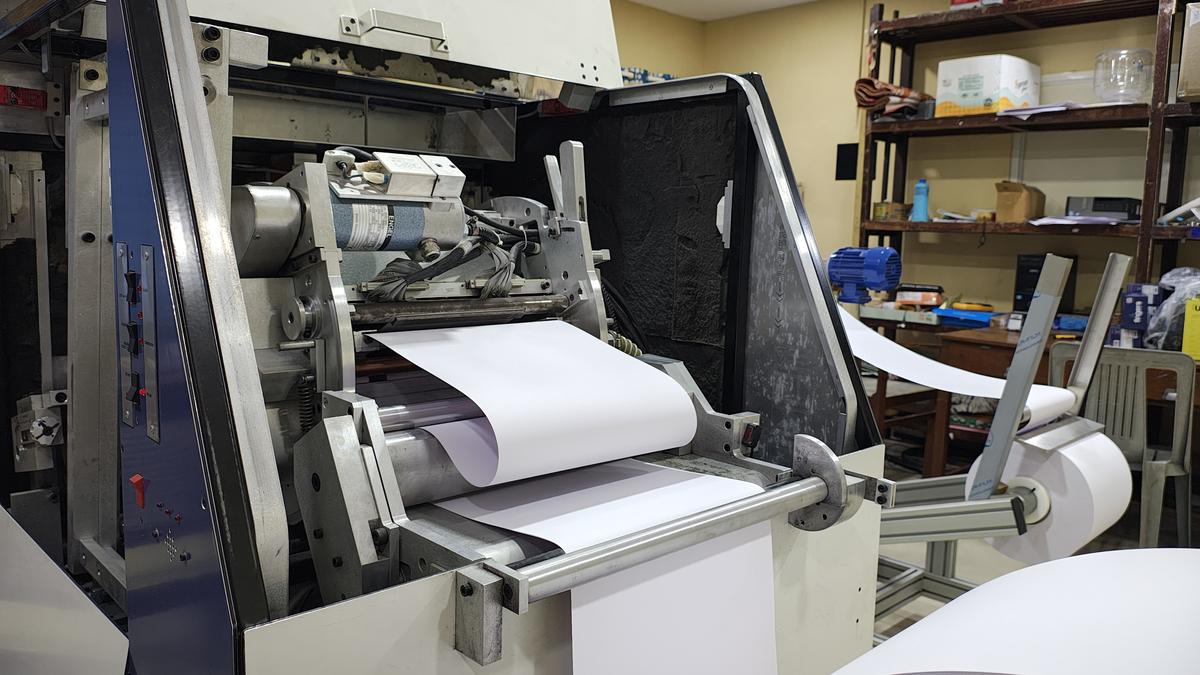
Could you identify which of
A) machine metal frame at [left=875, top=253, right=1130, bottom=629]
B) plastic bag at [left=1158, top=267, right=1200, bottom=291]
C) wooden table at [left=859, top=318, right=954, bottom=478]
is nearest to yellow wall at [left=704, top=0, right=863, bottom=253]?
wooden table at [left=859, top=318, right=954, bottom=478]

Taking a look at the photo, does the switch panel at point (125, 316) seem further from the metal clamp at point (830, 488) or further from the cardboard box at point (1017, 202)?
the cardboard box at point (1017, 202)

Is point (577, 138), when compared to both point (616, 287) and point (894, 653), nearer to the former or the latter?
point (616, 287)

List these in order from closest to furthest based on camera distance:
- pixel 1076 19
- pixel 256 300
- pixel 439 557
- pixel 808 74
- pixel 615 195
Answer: pixel 439 557 < pixel 256 300 < pixel 615 195 < pixel 1076 19 < pixel 808 74

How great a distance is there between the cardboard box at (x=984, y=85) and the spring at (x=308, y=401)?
14.4 feet

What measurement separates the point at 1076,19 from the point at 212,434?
208 inches

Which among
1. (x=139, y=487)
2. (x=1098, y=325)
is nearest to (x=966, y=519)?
(x=1098, y=325)

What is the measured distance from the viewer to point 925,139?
18.9 ft

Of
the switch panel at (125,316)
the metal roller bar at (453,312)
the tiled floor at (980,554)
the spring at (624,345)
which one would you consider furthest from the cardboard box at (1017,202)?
the switch panel at (125,316)

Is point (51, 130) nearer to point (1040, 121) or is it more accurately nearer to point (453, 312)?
point (453, 312)

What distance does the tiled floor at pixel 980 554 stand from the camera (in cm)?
311

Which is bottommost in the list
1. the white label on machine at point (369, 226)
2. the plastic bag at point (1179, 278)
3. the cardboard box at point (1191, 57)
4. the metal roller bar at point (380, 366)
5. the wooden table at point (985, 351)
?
the wooden table at point (985, 351)

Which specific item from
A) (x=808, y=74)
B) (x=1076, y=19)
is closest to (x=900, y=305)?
Result: (x=1076, y=19)

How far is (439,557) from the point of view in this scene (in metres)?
1.23

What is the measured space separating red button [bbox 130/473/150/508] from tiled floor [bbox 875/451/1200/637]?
94.6 inches
